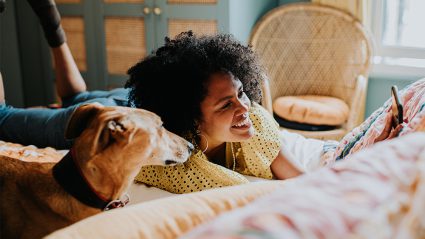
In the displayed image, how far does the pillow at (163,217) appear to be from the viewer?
745 millimetres

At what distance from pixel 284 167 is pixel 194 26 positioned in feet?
5.58

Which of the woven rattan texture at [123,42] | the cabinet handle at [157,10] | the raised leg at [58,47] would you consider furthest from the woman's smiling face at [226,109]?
the woven rattan texture at [123,42]

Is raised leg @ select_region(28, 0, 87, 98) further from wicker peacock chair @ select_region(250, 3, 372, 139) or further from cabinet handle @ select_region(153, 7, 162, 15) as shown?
wicker peacock chair @ select_region(250, 3, 372, 139)

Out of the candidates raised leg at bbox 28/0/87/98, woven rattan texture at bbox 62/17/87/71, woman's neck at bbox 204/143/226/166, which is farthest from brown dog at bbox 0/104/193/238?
woven rattan texture at bbox 62/17/87/71

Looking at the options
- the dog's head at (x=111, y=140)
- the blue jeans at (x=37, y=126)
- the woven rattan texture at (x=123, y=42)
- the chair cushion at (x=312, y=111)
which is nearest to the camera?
the dog's head at (x=111, y=140)

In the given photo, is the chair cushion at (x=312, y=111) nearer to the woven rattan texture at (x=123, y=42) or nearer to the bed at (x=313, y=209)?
the woven rattan texture at (x=123, y=42)

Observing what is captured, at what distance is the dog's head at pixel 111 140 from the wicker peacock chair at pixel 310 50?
1.99 metres

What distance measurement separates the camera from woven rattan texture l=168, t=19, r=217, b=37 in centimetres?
322

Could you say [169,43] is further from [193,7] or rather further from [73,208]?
[193,7]

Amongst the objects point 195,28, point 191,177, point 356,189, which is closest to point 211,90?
point 191,177

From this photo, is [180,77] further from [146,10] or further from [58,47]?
[146,10]

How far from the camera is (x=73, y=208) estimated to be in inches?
46.0

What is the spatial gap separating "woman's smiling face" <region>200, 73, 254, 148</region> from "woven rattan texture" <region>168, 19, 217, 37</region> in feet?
5.23

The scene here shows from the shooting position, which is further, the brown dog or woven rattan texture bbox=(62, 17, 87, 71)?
woven rattan texture bbox=(62, 17, 87, 71)
